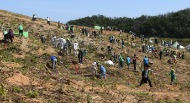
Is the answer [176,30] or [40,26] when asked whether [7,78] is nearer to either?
[40,26]

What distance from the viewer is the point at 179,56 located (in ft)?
159

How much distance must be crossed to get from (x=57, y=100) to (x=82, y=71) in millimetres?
14417

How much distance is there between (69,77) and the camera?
899 inches

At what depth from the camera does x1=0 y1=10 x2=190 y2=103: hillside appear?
1480 centimetres

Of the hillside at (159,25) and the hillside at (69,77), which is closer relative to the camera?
the hillside at (69,77)

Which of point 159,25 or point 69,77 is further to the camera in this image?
point 159,25

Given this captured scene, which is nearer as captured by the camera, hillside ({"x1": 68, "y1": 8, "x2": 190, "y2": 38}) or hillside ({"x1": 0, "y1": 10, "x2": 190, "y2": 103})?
hillside ({"x1": 0, "y1": 10, "x2": 190, "y2": 103})

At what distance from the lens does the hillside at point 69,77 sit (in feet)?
48.5

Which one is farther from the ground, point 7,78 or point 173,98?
point 7,78

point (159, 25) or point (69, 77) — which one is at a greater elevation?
point (159, 25)

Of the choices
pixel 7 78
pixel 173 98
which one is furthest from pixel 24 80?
pixel 173 98

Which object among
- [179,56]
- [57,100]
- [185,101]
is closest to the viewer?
[57,100]

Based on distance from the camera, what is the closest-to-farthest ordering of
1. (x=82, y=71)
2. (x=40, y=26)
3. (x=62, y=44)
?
(x=82, y=71), (x=62, y=44), (x=40, y=26)

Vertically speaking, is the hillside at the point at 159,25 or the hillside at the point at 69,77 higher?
the hillside at the point at 159,25
